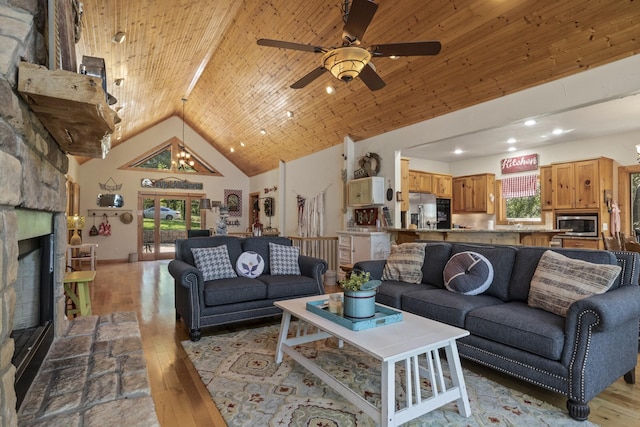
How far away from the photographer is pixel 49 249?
7.57ft

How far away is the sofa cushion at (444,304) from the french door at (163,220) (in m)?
8.37

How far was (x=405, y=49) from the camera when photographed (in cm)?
264

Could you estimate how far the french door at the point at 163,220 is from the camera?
9.92 m

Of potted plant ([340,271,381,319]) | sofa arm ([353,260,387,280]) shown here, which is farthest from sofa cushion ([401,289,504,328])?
potted plant ([340,271,381,319])

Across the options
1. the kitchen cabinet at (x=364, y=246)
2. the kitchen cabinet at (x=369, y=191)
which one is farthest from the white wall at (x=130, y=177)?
the kitchen cabinet at (x=369, y=191)

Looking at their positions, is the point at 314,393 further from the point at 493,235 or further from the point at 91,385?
the point at 493,235

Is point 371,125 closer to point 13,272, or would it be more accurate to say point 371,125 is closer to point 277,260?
point 277,260

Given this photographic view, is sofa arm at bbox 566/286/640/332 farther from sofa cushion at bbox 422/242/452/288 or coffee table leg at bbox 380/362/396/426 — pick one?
sofa cushion at bbox 422/242/452/288

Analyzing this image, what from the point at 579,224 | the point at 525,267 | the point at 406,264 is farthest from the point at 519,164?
the point at 525,267

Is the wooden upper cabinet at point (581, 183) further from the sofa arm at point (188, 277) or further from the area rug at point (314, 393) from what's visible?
the sofa arm at point (188, 277)

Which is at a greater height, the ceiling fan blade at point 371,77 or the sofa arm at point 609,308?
the ceiling fan blade at point 371,77

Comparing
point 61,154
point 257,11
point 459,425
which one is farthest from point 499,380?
point 257,11

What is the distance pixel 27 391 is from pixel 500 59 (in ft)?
15.0

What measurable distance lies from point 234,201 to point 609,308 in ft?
34.0
